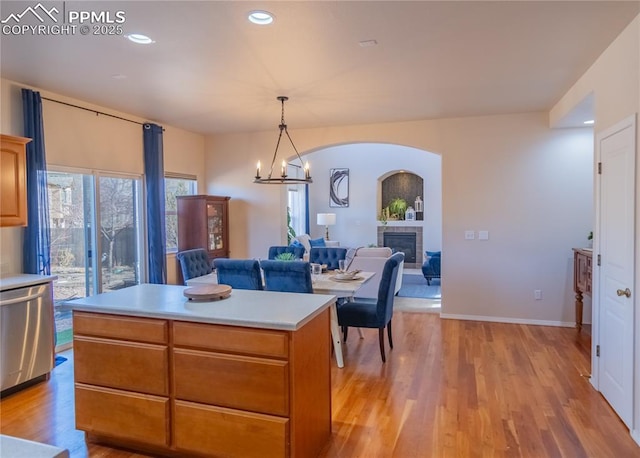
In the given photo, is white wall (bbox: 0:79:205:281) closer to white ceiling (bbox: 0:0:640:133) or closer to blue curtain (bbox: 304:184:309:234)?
white ceiling (bbox: 0:0:640:133)

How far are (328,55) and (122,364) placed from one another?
2.73 meters

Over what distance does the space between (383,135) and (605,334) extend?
3.77m

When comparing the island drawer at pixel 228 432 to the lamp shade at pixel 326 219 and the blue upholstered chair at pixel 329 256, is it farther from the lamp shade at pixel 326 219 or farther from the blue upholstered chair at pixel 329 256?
the lamp shade at pixel 326 219

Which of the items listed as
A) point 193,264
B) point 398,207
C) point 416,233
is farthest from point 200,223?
point 416,233

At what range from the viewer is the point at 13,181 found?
3660mm

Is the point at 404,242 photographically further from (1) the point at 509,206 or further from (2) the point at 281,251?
(2) the point at 281,251

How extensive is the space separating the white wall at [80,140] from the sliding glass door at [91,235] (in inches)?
7.5

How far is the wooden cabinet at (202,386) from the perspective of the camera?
2.24 metres

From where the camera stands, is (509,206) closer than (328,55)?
No

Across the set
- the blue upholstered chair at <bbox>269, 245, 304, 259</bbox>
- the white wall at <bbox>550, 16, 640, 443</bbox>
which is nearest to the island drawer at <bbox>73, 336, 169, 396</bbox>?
the blue upholstered chair at <bbox>269, 245, 304, 259</bbox>

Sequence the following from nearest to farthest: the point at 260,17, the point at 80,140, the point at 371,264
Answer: the point at 260,17 < the point at 80,140 < the point at 371,264

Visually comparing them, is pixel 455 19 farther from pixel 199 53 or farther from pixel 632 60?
pixel 199 53

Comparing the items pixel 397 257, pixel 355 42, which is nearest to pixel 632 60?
pixel 355 42

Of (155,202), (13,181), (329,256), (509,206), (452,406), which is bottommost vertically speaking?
(452,406)
